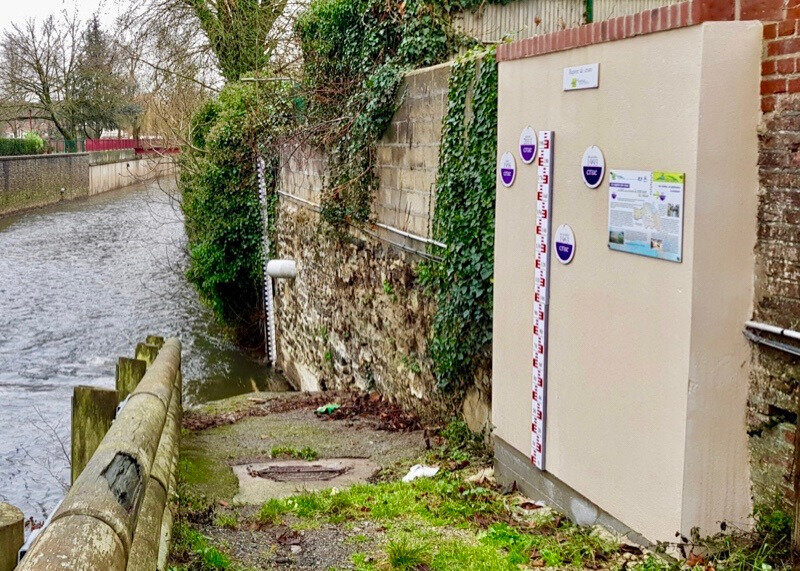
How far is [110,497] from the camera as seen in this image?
355cm

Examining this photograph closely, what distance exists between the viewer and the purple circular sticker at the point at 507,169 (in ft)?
19.7

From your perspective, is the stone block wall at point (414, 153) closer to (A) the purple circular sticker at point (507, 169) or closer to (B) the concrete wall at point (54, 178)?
(A) the purple circular sticker at point (507, 169)

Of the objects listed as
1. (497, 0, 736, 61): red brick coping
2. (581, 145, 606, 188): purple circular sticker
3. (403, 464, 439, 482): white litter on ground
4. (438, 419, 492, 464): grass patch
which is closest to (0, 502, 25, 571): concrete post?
(581, 145, 606, 188): purple circular sticker

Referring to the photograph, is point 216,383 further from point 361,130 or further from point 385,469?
point 385,469

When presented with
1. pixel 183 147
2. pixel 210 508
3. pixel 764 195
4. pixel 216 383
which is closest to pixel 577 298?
pixel 764 195

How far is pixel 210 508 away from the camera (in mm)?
6297

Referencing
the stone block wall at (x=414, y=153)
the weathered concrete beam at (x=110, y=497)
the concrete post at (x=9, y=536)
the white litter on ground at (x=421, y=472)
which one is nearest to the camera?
the weathered concrete beam at (x=110, y=497)

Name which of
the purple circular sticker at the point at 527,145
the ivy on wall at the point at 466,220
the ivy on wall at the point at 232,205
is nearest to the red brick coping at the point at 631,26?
the purple circular sticker at the point at 527,145

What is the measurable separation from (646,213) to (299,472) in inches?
171

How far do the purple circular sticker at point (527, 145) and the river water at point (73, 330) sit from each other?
681 centimetres

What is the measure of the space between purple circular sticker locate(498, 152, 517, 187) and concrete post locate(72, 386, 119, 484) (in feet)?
8.83

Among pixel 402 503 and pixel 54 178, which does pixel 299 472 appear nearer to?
pixel 402 503

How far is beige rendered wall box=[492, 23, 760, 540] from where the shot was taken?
4.15 metres

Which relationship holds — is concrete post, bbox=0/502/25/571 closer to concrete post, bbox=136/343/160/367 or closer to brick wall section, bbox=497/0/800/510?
brick wall section, bbox=497/0/800/510
